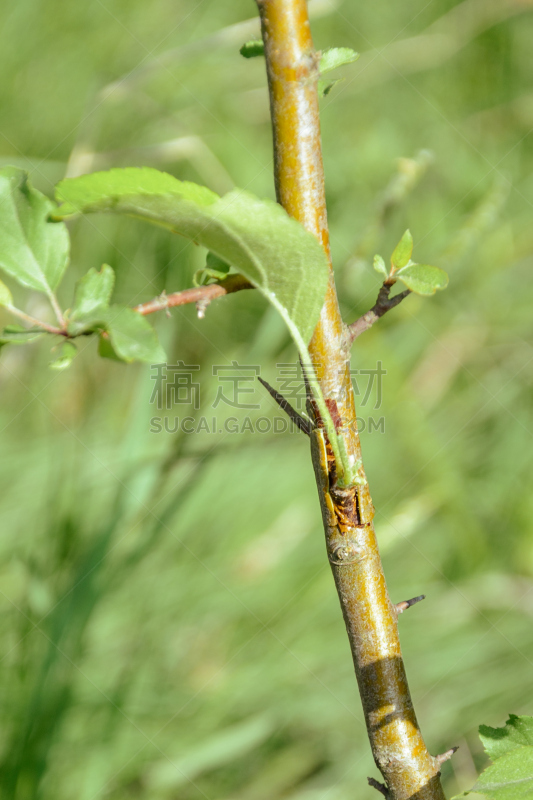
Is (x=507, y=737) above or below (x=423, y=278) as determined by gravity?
below

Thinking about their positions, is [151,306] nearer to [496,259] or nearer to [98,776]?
[98,776]

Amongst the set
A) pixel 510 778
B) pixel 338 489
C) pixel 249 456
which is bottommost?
pixel 510 778

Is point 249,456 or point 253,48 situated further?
point 249,456

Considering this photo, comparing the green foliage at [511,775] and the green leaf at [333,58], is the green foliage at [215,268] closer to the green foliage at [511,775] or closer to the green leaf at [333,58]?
the green leaf at [333,58]

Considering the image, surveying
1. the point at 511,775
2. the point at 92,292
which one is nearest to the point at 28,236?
the point at 92,292

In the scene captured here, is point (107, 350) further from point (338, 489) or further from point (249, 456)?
point (249, 456)
